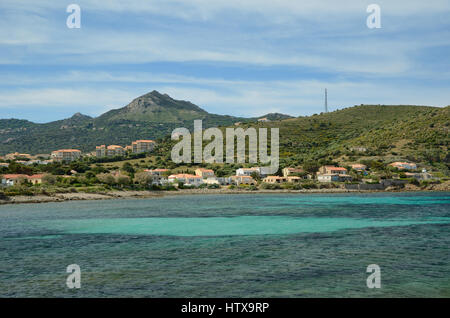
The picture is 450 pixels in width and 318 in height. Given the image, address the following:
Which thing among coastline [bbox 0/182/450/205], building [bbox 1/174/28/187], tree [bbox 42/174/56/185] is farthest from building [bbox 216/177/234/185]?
building [bbox 1/174/28/187]

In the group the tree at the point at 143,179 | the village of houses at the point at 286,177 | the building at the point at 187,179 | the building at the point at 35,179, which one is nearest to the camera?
the building at the point at 35,179

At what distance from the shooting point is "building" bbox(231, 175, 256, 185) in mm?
86750

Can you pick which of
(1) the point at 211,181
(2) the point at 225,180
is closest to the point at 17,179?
(1) the point at 211,181

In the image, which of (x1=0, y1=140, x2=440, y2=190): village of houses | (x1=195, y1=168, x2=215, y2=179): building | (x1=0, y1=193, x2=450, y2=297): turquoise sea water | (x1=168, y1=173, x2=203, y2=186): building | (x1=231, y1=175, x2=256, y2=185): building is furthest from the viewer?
(x1=195, y1=168, x2=215, y2=179): building

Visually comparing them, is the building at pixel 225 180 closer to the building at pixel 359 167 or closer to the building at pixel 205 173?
the building at pixel 205 173

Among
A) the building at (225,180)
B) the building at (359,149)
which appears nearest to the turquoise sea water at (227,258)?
the building at (225,180)

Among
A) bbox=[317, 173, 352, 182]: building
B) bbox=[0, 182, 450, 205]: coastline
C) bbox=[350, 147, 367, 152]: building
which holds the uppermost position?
bbox=[350, 147, 367, 152]: building

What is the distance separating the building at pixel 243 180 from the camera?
8675 cm

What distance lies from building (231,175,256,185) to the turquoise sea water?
57064mm

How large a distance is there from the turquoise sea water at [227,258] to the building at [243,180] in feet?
187

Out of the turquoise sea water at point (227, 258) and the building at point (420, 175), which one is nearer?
the turquoise sea water at point (227, 258)

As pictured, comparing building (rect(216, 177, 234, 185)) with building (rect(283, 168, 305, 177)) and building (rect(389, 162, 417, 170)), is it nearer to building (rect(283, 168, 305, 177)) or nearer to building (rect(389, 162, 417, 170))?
building (rect(283, 168, 305, 177))
